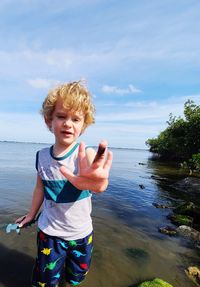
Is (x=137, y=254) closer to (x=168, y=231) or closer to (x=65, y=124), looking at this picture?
(x=168, y=231)

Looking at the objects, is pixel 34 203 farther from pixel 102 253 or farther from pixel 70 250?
pixel 102 253

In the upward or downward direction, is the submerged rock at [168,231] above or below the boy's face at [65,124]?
below

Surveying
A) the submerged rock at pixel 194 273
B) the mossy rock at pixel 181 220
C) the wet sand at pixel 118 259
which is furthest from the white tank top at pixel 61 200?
the mossy rock at pixel 181 220

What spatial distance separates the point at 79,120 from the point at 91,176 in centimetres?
91

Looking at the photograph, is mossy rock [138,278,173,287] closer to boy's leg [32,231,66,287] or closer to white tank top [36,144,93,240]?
boy's leg [32,231,66,287]

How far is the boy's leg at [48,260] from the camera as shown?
314cm

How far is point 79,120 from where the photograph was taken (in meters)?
3.04

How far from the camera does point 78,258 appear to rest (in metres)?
3.36

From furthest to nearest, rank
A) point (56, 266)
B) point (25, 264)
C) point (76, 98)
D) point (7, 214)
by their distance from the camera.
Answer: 1. point (7, 214)
2. point (25, 264)
3. point (56, 266)
4. point (76, 98)

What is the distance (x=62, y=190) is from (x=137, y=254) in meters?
4.16

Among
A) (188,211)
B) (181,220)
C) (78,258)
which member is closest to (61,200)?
(78,258)

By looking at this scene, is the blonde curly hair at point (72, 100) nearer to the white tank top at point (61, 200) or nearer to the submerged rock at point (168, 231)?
the white tank top at point (61, 200)

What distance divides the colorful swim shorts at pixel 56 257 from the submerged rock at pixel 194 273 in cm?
308

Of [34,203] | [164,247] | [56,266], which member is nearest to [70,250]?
[56,266]
